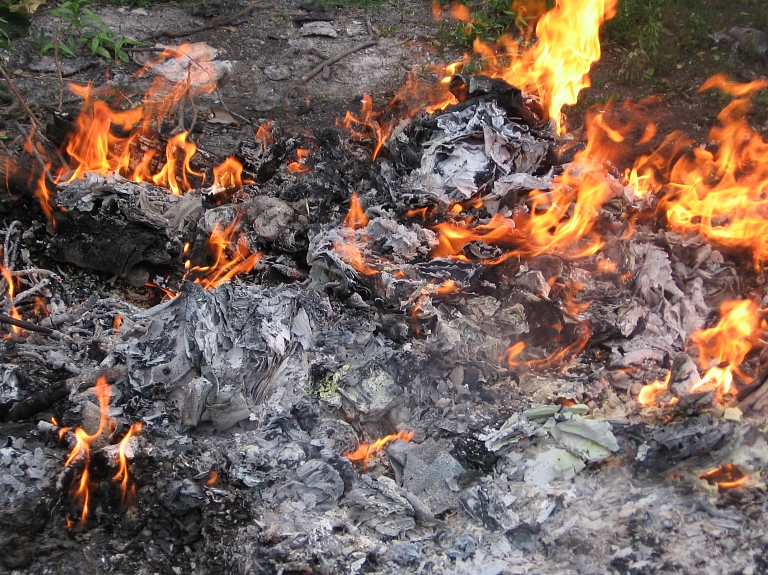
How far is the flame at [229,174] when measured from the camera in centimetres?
504

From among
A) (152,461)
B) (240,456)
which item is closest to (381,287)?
(240,456)

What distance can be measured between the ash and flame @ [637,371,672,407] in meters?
0.07

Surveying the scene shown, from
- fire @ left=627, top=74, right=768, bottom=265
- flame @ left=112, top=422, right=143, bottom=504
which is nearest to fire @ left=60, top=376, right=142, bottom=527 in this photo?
flame @ left=112, top=422, right=143, bottom=504

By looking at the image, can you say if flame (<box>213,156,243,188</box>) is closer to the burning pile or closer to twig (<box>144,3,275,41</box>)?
the burning pile

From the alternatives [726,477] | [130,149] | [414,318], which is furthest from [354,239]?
[726,477]

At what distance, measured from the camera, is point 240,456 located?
3.17 metres

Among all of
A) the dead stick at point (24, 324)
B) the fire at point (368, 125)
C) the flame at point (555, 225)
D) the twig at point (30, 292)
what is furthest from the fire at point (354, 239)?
the twig at point (30, 292)

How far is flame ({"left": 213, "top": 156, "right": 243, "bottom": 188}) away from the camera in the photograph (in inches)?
199

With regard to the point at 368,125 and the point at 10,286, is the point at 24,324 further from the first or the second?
the point at 368,125

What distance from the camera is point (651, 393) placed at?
347cm

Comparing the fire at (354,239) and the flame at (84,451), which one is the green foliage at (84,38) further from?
the flame at (84,451)

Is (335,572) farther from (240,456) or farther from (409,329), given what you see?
(409,329)

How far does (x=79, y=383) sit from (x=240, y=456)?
43.2 inches

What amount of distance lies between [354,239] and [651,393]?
211 cm
